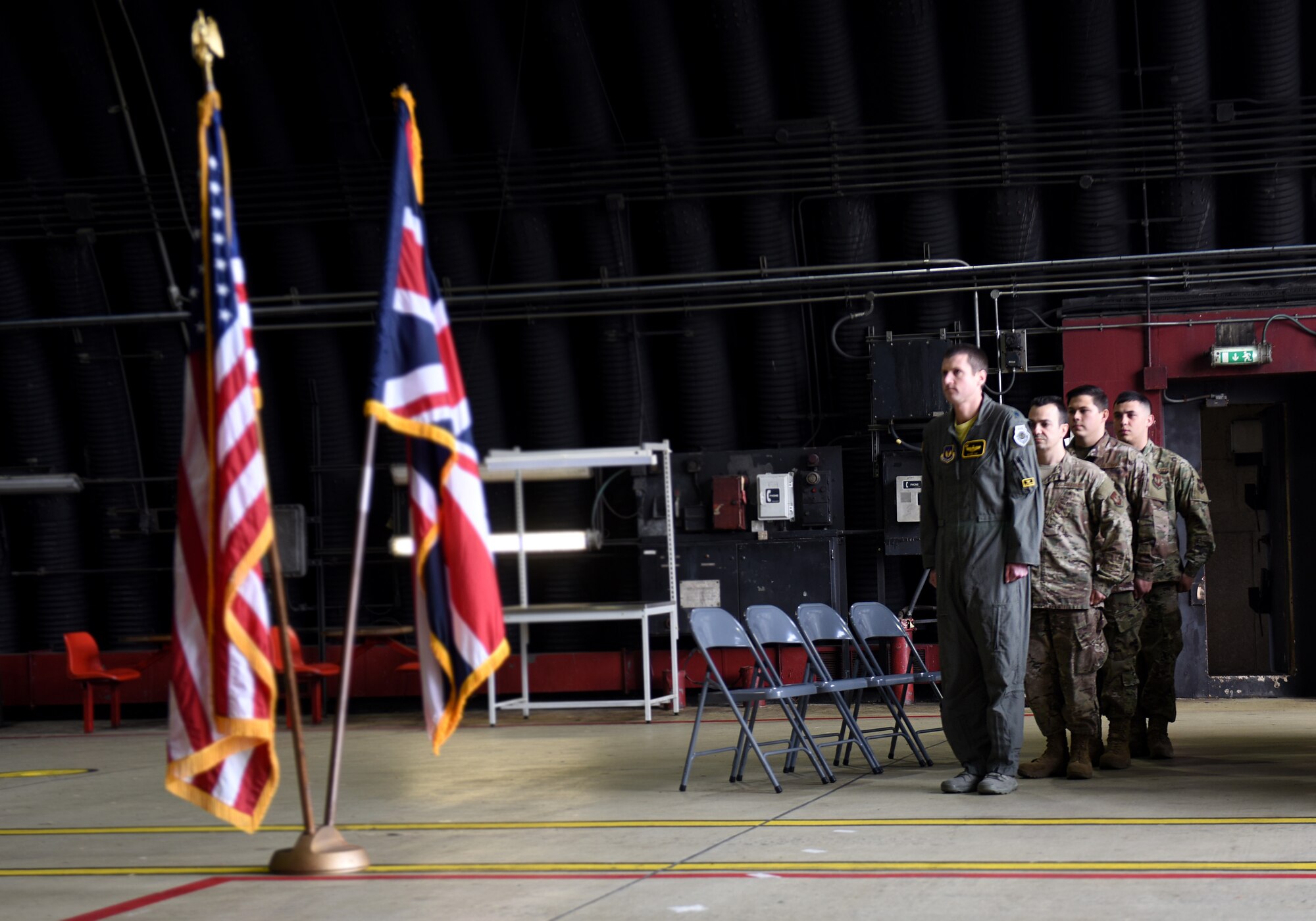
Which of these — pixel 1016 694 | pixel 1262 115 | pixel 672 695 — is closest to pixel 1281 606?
pixel 1262 115

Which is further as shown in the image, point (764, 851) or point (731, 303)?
point (731, 303)

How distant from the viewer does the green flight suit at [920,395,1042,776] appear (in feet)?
21.1

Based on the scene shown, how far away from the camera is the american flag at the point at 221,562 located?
4531 mm

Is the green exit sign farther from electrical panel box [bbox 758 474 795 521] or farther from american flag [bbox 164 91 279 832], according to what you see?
american flag [bbox 164 91 279 832]

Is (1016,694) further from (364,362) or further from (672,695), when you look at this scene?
(364,362)

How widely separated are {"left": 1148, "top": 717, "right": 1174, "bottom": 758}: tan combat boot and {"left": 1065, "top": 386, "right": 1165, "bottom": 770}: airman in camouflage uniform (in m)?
0.21

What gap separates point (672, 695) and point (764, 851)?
20.1ft

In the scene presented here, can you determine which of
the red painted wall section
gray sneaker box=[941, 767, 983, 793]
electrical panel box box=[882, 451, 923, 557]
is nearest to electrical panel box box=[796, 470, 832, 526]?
electrical panel box box=[882, 451, 923, 557]

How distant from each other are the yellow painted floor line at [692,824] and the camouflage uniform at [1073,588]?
1.26 m

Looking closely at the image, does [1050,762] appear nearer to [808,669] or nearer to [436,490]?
[808,669]

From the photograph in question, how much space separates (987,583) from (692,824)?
1791 millimetres

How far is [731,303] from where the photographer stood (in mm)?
12031

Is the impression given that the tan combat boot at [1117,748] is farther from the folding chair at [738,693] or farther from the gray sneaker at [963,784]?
the folding chair at [738,693]

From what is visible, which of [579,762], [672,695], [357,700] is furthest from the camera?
[357,700]
